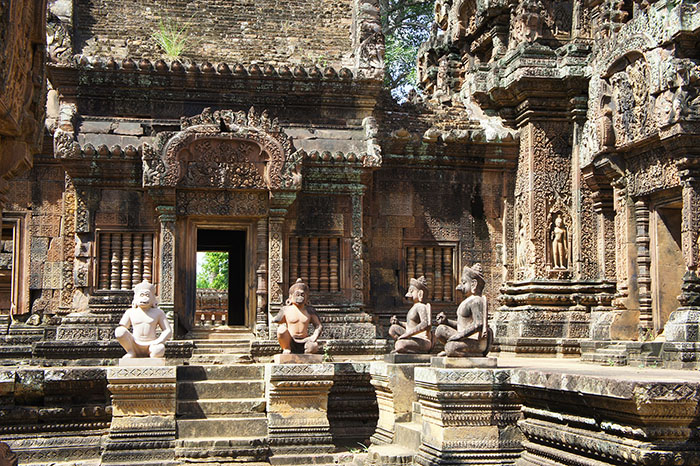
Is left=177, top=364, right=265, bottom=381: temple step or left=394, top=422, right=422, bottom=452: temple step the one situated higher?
left=177, top=364, right=265, bottom=381: temple step

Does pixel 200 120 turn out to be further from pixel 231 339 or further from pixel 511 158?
pixel 511 158

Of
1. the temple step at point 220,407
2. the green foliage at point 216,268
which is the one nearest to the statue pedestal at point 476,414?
the temple step at point 220,407

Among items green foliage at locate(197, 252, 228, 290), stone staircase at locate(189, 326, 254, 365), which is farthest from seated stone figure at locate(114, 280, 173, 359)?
green foliage at locate(197, 252, 228, 290)

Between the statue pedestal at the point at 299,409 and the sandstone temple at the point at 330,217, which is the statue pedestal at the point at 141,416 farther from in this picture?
the statue pedestal at the point at 299,409

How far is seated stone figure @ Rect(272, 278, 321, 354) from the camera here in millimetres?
10516

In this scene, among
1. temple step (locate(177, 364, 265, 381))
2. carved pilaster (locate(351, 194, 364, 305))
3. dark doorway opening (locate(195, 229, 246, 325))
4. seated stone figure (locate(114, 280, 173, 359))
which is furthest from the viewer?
dark doorway opening (locate(195, 229, 246, 325))

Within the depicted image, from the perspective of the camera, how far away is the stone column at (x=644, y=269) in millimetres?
11852

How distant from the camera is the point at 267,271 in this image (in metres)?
12.6

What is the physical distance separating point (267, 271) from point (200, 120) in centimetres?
227

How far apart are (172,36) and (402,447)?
774 cm

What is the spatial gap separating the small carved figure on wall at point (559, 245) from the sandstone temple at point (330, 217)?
0.02m

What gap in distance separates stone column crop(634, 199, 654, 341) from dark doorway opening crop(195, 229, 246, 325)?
656 cm

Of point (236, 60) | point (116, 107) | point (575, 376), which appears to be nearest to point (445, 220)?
point (236, 60)

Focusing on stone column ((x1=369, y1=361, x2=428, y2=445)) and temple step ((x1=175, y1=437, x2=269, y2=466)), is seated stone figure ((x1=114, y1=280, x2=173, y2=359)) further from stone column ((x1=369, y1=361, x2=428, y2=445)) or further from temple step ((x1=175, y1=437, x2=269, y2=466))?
stone column ((x1=369, y1=361, x2=428, y2=445))
